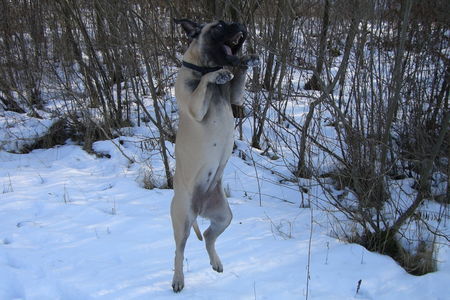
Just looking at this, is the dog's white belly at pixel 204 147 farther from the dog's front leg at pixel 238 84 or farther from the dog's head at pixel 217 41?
the dog's head at pixel 217 41

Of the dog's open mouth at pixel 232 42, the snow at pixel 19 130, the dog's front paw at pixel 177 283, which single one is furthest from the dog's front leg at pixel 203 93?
the snow at pixel 19 130

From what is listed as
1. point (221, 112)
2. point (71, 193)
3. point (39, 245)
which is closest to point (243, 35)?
point (221, 112)

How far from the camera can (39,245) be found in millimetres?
4297

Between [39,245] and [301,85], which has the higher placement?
[301,85]

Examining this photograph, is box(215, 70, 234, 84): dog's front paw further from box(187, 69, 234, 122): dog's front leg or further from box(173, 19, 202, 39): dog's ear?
box(173, 19, 202, 39): dog's ear

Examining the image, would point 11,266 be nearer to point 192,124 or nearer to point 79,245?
point 79,245

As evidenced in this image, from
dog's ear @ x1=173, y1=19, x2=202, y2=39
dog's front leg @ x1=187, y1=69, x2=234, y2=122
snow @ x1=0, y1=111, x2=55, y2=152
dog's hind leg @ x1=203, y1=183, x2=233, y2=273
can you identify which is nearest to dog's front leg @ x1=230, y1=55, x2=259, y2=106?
dog's front leg @ x1=187, y1=69, x2=234, y2=122

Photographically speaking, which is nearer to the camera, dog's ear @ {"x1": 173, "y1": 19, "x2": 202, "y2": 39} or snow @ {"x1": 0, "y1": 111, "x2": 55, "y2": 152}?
dog's ear @ {"x1": 173, "y1": 19, "x2": 202, "y2": 39}

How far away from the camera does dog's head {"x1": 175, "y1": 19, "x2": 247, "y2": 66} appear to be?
6.75 ft

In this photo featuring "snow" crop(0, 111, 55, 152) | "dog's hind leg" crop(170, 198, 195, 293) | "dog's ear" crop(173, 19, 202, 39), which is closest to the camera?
"dog's ear" crop(173, 19, 202, 39)

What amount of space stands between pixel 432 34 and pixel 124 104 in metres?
5.70

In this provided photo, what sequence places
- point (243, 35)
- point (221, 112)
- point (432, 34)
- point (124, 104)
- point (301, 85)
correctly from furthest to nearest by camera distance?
point (301, 85) → point (124, 104) → point (432, 34) → point (221, 112) → point (243, 35)

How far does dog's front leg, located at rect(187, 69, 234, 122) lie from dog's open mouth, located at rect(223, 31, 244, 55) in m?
0.10

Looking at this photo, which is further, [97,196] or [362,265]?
[97,196]
